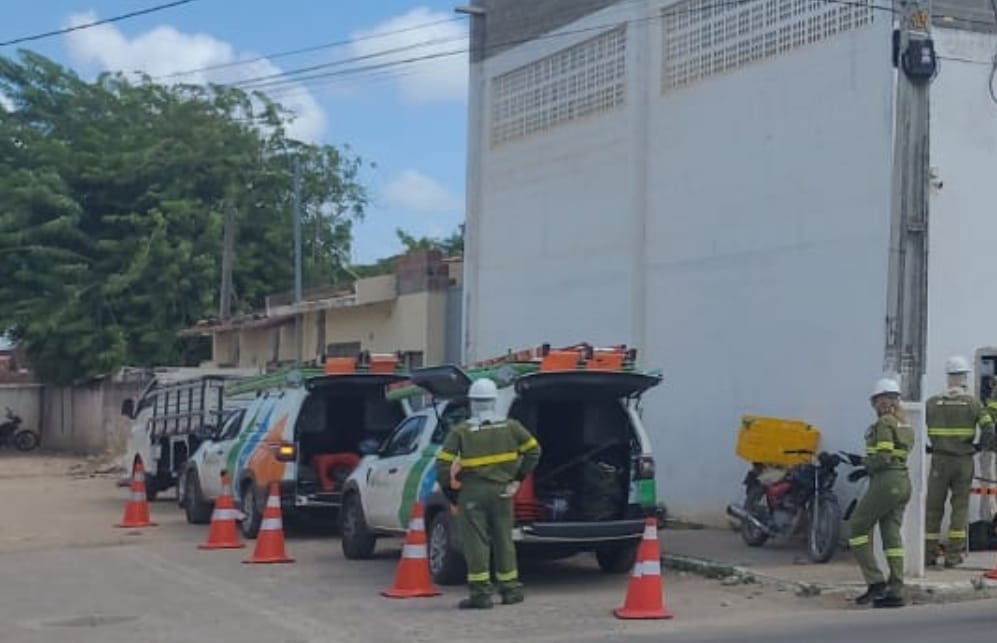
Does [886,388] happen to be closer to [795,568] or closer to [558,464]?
[795,568]

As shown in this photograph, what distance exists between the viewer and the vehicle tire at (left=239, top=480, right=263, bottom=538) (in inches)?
728

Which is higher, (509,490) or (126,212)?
(126,212)

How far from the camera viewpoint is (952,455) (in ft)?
48.0

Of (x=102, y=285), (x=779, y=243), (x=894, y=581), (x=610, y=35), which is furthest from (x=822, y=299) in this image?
(x=102, y=285)

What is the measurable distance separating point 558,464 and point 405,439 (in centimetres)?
172

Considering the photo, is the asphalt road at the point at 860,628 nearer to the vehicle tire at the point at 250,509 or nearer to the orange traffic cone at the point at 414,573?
the orange traffic cone at the point at 414,573

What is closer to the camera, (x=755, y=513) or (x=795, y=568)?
(x=795, y=568)

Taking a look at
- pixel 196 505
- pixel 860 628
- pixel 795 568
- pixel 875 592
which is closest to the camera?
pixel 860 628

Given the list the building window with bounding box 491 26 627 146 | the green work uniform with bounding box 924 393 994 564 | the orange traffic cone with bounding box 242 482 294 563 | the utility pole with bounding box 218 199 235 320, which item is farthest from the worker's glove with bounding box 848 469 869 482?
the utility pole with bounding box 218 199 235 320

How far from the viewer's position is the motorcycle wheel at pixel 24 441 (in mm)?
44506

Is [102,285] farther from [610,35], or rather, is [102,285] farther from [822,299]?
[822,299]

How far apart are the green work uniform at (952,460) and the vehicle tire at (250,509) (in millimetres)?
7787

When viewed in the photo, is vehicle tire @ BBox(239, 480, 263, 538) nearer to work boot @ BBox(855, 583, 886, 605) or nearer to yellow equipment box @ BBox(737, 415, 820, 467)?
yellow equipment box @ BBox(737, 415, 820, 467)

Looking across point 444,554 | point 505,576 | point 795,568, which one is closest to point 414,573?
point 444,554
